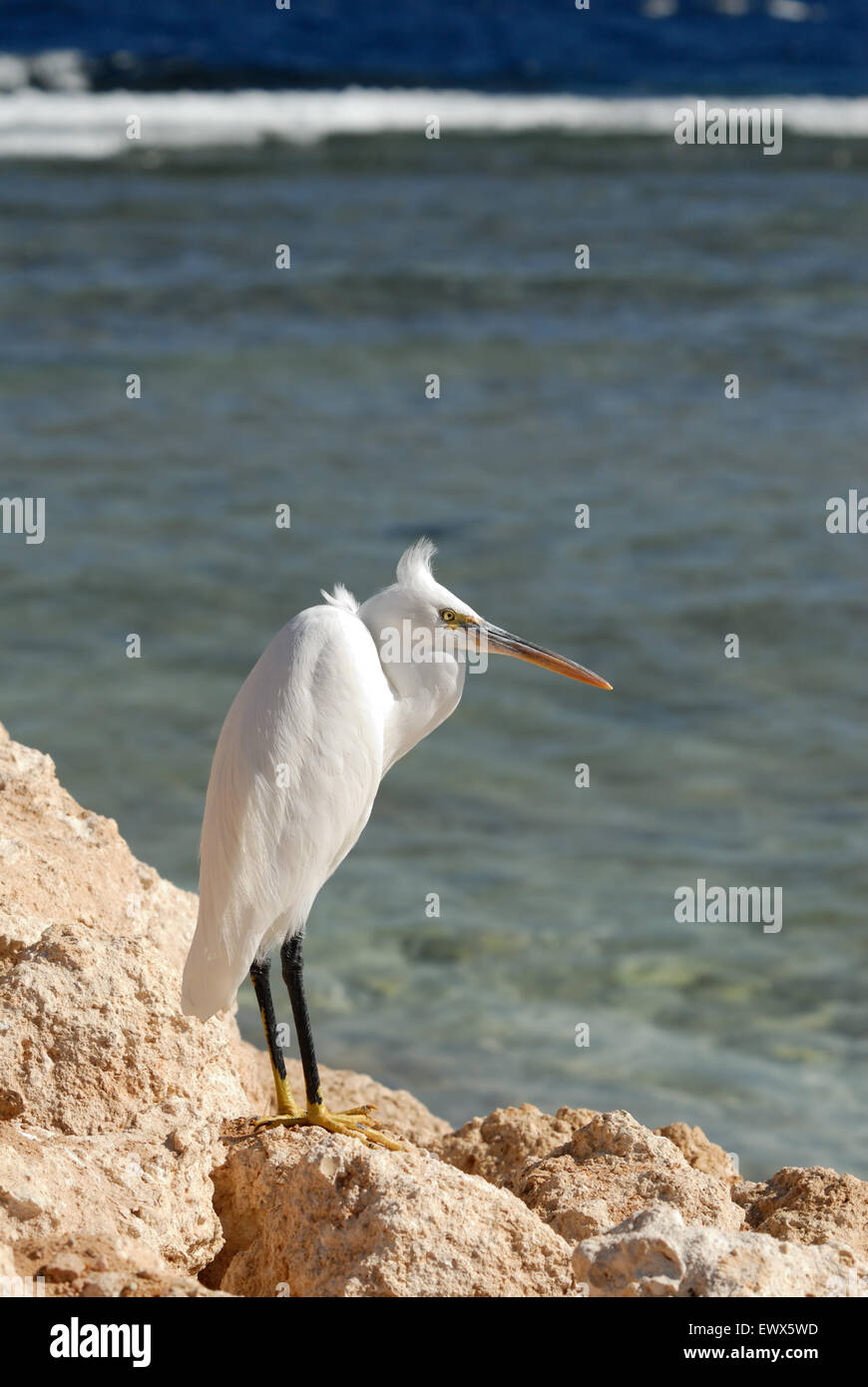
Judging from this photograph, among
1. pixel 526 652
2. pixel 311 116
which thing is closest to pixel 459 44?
pixel 311 116

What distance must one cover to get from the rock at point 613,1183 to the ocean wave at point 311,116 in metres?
19.4

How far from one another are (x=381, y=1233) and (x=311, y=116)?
24736mm

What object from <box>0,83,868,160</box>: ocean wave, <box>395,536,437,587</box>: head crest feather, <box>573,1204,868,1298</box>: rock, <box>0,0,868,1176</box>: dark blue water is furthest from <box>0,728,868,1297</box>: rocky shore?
<box>0,83,868,160</box>: ocean wave

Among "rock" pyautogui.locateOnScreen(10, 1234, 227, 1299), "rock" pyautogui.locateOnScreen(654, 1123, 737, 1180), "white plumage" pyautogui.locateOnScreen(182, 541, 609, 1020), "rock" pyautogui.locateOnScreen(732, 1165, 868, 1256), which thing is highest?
"white plumage" pyautogui.locateOnScreen(182, 541, 609, 1020)

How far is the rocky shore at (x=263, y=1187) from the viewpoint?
9.01 ft

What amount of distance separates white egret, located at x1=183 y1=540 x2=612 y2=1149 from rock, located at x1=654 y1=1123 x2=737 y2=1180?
102 cm

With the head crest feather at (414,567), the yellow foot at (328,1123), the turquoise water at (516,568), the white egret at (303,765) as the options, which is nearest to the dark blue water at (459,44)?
the turquoise water at (516,568)

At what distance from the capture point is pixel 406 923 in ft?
21.9

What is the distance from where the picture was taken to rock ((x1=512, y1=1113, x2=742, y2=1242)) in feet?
11.0

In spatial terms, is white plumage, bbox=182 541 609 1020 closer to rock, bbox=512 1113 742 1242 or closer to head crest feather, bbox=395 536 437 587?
head crest feather, bbox=395 536 437 587

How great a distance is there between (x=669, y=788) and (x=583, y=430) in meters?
4.93

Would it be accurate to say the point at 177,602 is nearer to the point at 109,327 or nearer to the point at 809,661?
the point at 809,661

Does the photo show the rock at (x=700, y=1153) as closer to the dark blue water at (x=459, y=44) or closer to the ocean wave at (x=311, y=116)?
the ocean wave at (x=311, y=116)

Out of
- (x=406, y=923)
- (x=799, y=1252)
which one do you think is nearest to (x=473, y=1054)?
(x=406, y=923)
